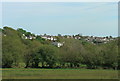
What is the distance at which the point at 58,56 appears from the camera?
58188 millimetres

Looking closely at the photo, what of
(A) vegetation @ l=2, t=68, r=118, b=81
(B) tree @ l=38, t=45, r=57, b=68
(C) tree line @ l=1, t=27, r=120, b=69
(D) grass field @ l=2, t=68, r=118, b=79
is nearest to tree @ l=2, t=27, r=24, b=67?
(C) tree line @ l=1, t=27, r=120, b=69

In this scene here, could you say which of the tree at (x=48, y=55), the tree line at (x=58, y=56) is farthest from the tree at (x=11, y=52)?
the tree at (x=48, y=55)

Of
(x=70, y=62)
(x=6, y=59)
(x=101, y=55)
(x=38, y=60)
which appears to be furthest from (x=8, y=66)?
(x=101, y=55)

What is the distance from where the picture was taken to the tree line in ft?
175

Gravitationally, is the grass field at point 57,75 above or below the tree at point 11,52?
below

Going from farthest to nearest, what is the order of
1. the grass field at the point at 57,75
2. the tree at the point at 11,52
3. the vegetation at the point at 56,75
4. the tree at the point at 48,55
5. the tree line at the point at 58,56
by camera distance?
the tree at the point at 48,55 → the tree line at the point at 58,56 → the tree at the point at 11,52 → the grass field at the point at 57,75 → the vegetation at the point at 56,75

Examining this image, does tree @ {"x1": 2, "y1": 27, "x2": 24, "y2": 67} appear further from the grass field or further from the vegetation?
the vegetation

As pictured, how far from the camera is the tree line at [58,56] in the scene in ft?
175

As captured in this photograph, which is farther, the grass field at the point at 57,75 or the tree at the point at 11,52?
the tree at the point at 11,52

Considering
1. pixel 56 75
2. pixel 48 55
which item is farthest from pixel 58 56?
pixel 56 75

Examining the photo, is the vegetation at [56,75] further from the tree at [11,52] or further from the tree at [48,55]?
the tree at [48,55]

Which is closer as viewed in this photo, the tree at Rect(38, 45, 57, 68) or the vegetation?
the vegetation

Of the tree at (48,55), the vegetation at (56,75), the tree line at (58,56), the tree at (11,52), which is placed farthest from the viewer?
the tree at (48,55)

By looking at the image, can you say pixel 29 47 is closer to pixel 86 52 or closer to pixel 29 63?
Answer: pixel 29 63
